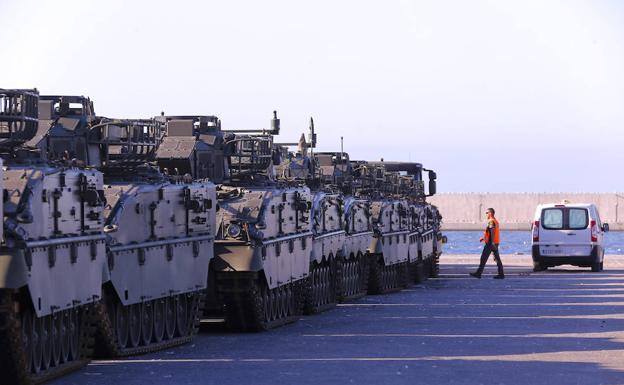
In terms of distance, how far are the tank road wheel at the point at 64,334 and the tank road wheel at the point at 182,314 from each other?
13.5 ft

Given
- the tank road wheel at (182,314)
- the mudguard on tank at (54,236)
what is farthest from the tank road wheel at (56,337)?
the tank road wheel at (182,314)

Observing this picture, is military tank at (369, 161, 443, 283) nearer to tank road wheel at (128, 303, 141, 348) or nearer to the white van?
the white van

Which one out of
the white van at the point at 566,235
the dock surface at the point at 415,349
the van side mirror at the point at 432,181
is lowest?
the dock surface at the point at 415,349

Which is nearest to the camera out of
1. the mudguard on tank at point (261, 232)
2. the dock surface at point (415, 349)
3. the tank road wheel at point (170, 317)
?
the dock surface at point (415, 349)

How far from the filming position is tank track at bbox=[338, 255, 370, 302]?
108 ft

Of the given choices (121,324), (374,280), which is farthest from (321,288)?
(121,324)

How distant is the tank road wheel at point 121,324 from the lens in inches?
789

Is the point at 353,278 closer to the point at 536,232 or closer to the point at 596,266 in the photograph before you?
the point at 536,232

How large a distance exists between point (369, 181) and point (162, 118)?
1529 cm

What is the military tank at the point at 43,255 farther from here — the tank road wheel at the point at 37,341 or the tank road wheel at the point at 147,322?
the tank road wheel at the point at 147,322

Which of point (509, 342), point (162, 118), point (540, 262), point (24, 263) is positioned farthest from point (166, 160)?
point (540, 262)

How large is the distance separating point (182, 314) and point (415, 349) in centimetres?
357

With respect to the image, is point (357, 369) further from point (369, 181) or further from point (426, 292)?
point (369, 181)

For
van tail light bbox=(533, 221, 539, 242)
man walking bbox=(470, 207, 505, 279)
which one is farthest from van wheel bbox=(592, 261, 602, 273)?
man walking bbox=(470, 207, 505, 279)
